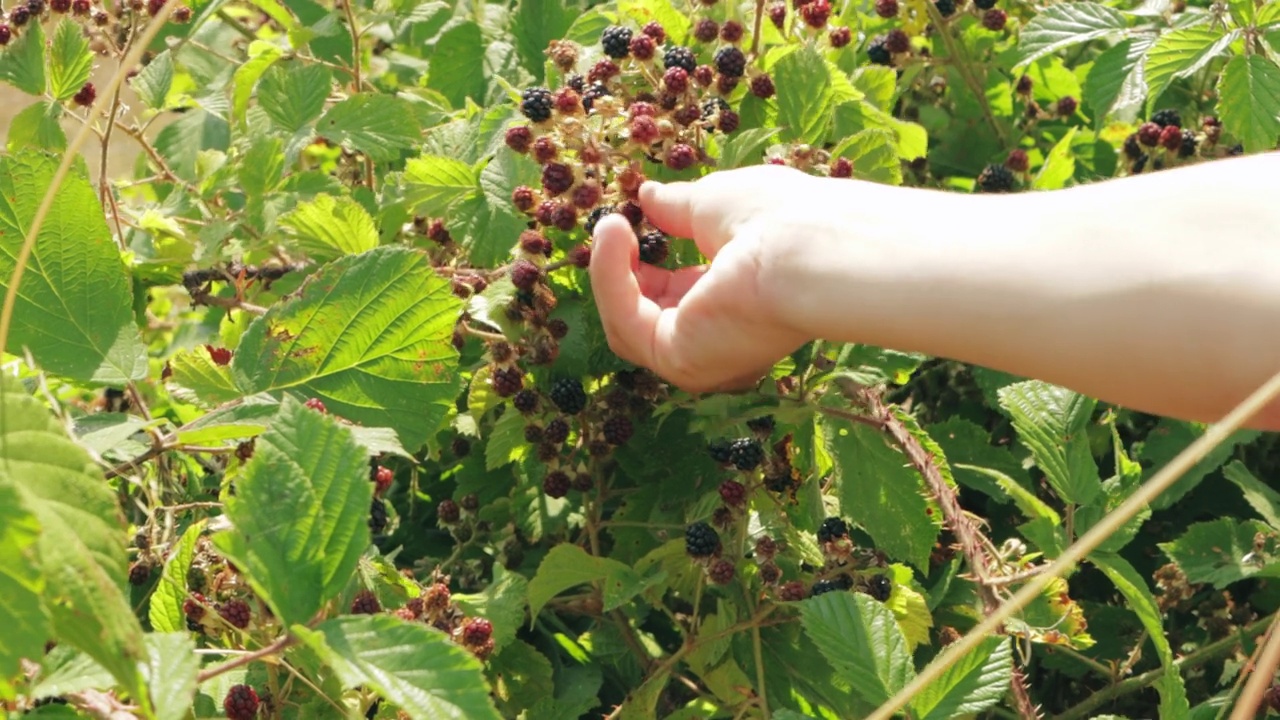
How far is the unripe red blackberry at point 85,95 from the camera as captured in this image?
5.07 ft

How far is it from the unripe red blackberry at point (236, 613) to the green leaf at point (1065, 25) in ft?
3.47

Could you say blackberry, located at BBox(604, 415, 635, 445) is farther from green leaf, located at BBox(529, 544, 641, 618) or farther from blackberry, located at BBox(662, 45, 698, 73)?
blackberry, located at BBox(662, 45, 698, 73)

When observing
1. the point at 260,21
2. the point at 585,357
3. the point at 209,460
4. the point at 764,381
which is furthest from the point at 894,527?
the point at 260,21

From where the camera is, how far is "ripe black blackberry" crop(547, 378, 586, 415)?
1.15 meters

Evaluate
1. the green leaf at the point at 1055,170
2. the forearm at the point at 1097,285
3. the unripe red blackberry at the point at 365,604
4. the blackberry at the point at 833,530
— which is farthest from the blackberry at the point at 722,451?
the green leaf at the point at 1055,170

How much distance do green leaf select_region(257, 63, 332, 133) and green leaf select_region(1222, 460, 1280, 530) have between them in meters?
1.05

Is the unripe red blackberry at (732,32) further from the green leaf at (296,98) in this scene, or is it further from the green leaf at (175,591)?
the green leaf at (175,591)

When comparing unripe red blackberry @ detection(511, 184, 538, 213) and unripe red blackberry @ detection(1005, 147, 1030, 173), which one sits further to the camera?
unripe red blackberry @ detection(1005, 147, 1030, 173)

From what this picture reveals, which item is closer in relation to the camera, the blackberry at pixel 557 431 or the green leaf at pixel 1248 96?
the blackberry at pixel 557 431

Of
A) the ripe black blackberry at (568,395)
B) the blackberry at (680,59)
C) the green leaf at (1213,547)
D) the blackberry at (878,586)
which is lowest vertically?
the green leaf at (1213,547)

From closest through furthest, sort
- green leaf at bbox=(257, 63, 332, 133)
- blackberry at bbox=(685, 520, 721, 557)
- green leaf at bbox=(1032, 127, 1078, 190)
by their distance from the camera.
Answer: blackberry at bbox=(685, 520, 721, 557) → green leaf at bbox=(1032, 127, 1078, 190) → green leaf at bbox=(257, 63, 332, 133)

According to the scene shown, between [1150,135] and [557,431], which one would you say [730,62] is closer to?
[557,431]

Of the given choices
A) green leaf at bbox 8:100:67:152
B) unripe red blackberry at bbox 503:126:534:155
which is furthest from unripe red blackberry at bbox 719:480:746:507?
green leaf at bbox 8:100:67:152

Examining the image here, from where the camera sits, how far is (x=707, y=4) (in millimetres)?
1287
